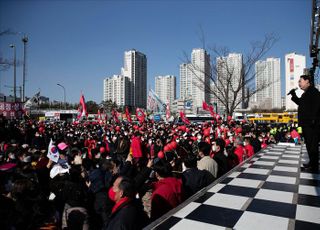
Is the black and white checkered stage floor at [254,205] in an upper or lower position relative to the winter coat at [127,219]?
lower

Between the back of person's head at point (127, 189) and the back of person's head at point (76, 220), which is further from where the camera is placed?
the back of person's head at point (76, 220)

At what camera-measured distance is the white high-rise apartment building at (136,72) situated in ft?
362

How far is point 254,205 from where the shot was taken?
9.54 feet

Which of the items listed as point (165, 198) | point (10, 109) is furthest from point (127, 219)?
point (10, 109)

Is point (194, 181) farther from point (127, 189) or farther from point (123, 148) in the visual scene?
point (123, 148)

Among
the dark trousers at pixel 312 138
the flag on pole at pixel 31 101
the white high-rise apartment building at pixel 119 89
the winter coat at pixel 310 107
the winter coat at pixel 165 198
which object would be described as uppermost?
the white high-rise apartment building at pixel 119 89

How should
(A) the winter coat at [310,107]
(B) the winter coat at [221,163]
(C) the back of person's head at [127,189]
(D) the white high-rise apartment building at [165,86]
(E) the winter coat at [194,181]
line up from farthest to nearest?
(D) the white high-rise apartment building at [165,86]
(B) the winter coat at [221,163]
(A) the winter coat at [310,107]
(E) the winter coat at [194,181]
(C) the back of person's head at [127,189]

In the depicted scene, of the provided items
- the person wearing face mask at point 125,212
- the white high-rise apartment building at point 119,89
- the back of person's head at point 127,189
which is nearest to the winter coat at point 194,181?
the person wearing face mask at point 125,212

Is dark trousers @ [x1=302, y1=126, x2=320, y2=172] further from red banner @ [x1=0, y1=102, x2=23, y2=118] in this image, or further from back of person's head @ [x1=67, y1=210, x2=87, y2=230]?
red banner @ [x1=0, y1=102, x2=23, y2=118]

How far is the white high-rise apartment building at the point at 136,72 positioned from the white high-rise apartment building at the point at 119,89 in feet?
11.5

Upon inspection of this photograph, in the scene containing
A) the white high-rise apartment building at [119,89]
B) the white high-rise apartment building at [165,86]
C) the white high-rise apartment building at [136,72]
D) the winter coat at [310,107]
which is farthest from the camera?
the white high-rise apartment building at [165,86]

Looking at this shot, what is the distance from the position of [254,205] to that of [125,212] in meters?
1.73

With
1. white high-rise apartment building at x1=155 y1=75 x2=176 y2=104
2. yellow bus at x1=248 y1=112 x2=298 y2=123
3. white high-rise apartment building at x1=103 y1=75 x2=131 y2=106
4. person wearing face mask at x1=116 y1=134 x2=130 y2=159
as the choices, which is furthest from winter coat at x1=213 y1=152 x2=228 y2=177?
white high-rise apartment building at x1=155 y1=75 x2=176 y2=104

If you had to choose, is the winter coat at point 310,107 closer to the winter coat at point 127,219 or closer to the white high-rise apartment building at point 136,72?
the winter coat at point 127,219
